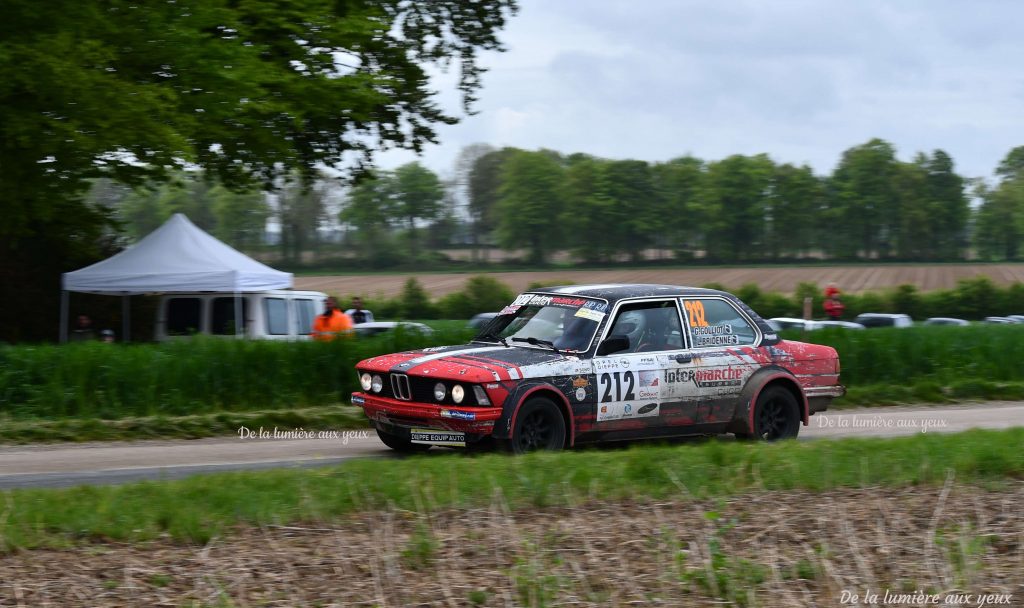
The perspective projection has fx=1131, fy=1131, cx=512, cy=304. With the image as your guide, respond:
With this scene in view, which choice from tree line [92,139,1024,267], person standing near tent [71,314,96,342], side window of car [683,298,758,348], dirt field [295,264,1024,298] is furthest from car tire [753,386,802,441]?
tree line [92,139,1024,267]

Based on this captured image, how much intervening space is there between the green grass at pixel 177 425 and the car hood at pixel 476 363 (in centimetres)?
306

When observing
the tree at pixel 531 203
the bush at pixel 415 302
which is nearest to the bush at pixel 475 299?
the bush at pixel 415 302

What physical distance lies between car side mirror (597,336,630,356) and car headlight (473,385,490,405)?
1.40 m

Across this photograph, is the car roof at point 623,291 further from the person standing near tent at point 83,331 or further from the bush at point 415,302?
the bush at point 415,302

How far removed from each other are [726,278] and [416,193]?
100 feet

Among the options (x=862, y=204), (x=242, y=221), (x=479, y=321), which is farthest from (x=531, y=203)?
(x=479, y=321)

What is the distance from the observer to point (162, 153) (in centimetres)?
1728

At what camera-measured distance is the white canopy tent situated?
2017cm

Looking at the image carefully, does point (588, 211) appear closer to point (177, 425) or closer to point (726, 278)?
point (726, 278)

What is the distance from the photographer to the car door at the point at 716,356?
11.7 metres

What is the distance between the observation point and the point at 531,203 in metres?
84.2

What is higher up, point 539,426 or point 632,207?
point 632,207

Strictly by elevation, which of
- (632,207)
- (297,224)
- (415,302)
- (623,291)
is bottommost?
(623,291)

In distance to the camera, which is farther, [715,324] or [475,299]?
[475,299]
